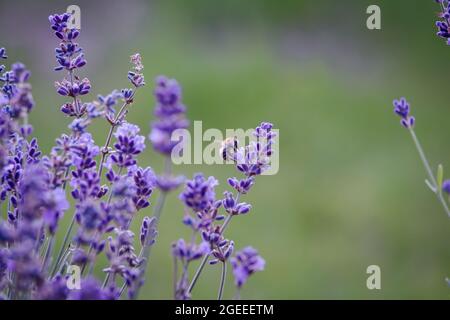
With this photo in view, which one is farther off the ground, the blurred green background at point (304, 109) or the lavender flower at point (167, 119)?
the blurred green background at point (304, 109)

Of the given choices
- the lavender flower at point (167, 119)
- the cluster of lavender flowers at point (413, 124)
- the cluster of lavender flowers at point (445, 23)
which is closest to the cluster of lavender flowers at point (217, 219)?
the lavender flower at point (167, 119)

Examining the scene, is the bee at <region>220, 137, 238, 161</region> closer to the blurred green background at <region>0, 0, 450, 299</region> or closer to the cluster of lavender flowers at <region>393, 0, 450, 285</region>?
the cluster of lavender flowers at <region>393, 0, 450, 285</region>

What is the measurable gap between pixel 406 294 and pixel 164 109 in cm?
218

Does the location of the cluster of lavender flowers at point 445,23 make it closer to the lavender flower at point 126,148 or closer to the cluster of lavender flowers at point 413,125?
the cluster of lavender flowers at point 413,125

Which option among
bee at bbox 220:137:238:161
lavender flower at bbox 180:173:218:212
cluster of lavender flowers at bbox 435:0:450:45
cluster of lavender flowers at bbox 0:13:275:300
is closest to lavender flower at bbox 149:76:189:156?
cluster of lavender flowers at bbox 0:13:275:300

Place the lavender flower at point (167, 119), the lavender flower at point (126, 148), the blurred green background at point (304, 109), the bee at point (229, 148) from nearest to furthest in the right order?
the lavender flower at point (167, 119)
the lavender flower at point (126, 148)
the bee at point (229, 148)
the blurred green background at point (304, 109)

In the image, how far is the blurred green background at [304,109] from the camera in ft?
9.07

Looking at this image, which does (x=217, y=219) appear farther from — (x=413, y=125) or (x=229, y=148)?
(x=413, y=125)

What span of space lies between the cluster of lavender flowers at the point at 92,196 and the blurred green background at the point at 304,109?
5.40 ft

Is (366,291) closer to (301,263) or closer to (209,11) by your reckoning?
(301,263)

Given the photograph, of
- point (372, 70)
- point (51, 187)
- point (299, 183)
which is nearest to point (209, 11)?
point (372, 70)

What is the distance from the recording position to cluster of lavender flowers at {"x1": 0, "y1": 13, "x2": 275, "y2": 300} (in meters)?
0.69

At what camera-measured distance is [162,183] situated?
2.33ft
